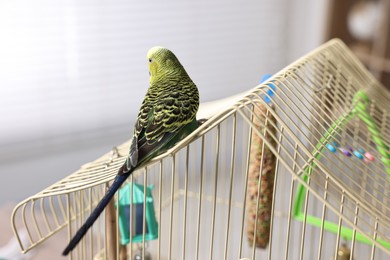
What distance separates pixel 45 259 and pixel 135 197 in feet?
1.53

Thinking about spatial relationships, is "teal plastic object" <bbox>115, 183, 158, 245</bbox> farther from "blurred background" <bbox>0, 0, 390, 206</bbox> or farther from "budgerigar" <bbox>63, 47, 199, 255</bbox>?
"blurred background" <bbox>0, 0, 390, 206</bbox>

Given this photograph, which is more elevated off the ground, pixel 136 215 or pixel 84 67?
pixel 84 67

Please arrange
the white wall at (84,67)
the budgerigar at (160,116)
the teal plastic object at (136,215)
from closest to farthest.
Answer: the budgerigar at (160,116) → the teal plastic object at (136,215) → the white wall at (84,67)

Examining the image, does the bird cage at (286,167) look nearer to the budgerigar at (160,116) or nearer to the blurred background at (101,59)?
the budgerigar at (160,116)

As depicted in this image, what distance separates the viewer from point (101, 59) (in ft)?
7.77

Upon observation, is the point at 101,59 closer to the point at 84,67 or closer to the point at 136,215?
the point at 84,67

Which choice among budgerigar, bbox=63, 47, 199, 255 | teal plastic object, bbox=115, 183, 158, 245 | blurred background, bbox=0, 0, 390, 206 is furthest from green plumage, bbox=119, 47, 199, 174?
blurred background, bbox=0, 0, 390, 206

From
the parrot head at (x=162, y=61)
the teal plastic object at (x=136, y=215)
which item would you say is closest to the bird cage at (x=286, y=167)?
the teal plastic object at (x=136, y=215)

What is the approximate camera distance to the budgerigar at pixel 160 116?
2.64 ft

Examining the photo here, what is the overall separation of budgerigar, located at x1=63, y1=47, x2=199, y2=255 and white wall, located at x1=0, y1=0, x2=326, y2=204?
144 centimetres

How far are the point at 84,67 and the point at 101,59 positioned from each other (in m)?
0.09

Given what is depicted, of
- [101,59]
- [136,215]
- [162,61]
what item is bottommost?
[136,215]

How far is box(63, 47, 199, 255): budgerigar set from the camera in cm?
81

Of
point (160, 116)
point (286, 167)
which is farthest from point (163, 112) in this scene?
point (286, 167)
